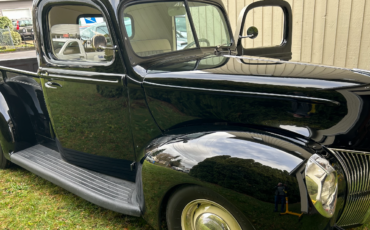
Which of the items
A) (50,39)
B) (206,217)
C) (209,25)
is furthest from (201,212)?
(50,39)

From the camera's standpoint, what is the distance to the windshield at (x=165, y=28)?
88.8 inches

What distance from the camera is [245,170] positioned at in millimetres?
1511

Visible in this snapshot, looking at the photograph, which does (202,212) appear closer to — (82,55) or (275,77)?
(275,77)

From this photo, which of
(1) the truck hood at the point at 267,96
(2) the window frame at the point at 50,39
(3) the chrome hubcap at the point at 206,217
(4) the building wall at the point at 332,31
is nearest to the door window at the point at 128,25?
(2) the window frame at the point at 50,39

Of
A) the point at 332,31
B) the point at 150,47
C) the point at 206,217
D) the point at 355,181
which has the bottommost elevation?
the point at 206,217

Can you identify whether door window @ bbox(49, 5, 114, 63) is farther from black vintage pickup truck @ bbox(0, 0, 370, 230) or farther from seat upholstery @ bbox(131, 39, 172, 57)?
seat upholstery @ bbox(131, 39, 172, 57)

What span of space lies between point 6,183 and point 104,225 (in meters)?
1.48

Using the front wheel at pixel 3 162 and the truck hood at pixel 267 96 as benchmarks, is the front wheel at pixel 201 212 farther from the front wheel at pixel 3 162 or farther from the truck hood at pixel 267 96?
the front wheel at pixel 3 162

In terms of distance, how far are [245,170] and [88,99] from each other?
1.49 meters

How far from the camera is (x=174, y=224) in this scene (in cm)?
183

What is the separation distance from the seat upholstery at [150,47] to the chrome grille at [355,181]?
4.73ft

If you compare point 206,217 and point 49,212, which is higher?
point 206,217

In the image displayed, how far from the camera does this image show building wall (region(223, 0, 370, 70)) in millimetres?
4207

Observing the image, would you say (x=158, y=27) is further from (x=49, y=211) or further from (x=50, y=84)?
(x=49, y=211)
